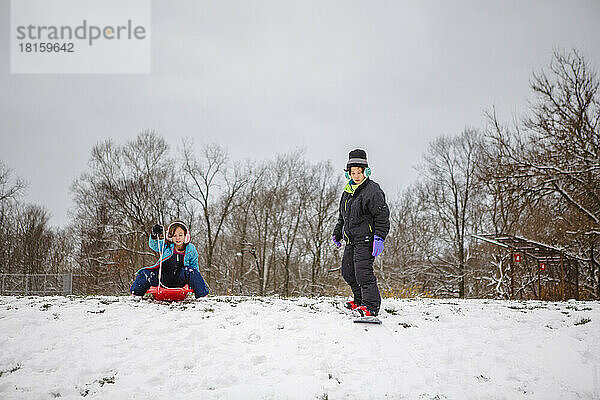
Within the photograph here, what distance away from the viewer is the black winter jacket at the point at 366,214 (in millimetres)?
6152

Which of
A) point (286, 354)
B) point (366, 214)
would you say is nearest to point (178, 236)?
point (366, 214)

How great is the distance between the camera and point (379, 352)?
4.89 meters

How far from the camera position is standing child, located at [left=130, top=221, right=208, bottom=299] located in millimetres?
7297

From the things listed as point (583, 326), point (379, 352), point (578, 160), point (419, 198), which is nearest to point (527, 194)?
point (578, 160)

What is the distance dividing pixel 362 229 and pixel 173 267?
3.34m

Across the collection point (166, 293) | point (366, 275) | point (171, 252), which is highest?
point (171, 252)

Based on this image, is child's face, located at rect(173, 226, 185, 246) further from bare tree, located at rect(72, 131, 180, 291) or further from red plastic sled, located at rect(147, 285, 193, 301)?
bare tree, located at rect(72, 131, 180, 291)

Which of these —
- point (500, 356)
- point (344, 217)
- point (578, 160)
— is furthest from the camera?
point (578, 160)

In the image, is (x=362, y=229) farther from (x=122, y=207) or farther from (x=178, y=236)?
(x=122, y=207)

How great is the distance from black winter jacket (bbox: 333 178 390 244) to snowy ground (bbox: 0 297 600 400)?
4.08ft

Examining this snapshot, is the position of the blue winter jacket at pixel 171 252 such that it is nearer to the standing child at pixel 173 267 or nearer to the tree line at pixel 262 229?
the standing child at pixel 173 267

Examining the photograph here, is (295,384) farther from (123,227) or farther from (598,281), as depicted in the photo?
(123,227)

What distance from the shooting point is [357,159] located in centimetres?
653

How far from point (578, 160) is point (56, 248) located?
4300 cm
